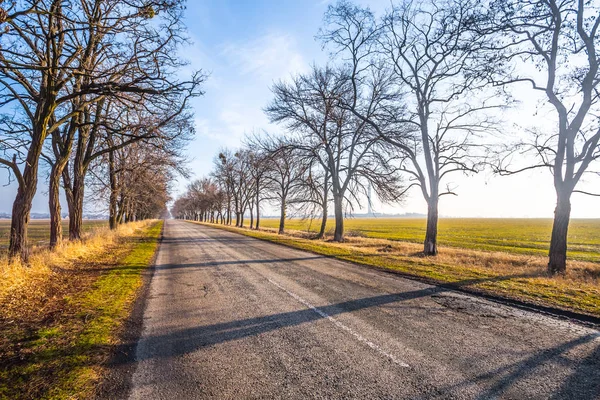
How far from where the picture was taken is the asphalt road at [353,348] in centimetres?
305

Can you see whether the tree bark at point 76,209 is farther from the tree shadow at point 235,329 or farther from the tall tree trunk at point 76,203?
the tree shadow at point 235,329

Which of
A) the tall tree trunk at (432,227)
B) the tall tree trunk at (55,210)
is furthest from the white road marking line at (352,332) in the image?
the tall tree trunk at (55,210)

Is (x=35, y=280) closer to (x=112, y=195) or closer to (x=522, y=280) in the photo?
(x=522, y=280)

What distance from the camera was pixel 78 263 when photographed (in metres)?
9.84

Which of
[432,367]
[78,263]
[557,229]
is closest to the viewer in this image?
[432,367]

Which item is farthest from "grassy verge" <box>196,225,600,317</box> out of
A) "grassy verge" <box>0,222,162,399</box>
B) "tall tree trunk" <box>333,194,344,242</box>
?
"tall tree trunk" <box>333,194,344,242</box>

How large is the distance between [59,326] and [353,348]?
4707mm

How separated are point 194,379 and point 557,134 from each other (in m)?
14.5

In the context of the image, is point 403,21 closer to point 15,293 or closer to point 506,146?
point 506,146

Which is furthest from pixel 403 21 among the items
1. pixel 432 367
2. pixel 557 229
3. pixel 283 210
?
pixel 283 210

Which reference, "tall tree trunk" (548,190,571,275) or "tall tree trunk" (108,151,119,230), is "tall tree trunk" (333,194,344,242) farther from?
"tall tree trunk" (108,151,119,230)

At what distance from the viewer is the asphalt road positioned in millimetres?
3047

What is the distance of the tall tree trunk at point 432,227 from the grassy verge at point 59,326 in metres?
12.9

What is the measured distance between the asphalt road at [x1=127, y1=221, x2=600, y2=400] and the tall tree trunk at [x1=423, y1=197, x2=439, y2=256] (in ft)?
26.5
